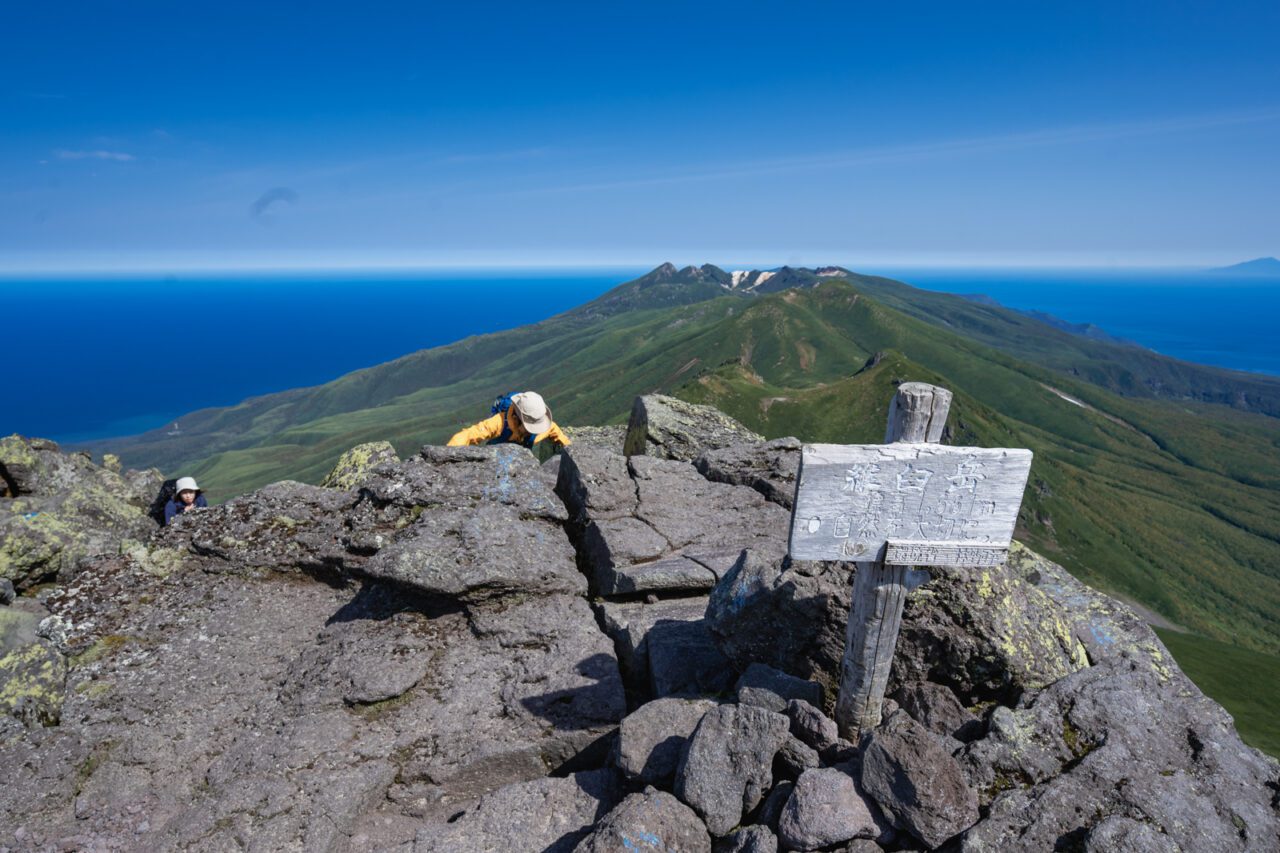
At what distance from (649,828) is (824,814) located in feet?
5.99

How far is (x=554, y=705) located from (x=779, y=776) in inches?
157

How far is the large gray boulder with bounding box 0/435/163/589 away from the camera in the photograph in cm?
1297

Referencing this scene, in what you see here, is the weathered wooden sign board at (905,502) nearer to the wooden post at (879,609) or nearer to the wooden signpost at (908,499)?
the wooden signpost at (908,499)

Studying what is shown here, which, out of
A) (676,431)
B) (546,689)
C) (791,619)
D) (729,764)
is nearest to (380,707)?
(546,689)

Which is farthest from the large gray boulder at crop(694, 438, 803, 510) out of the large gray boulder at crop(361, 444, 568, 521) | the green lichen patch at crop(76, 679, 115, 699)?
the green lichen patch at crop(76, 679, 115, 699)

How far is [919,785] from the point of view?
635 centimetres

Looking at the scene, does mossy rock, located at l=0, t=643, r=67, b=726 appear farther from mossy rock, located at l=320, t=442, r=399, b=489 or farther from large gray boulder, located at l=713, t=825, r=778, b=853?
large gray boulder, located at l=713, t=825, r=778, b=853

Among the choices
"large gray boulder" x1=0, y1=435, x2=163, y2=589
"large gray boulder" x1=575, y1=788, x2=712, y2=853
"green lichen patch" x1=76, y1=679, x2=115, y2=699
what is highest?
"large gray boulder" x1=575, y1=788, x2=712, y2=853

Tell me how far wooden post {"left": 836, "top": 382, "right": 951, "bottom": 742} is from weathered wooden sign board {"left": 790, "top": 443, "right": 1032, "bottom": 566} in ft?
0.87

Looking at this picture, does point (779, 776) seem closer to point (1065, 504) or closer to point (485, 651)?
point (485, 651)

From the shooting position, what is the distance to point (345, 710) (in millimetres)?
10055

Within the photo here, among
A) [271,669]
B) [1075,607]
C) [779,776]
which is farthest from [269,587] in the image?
[1075,607]

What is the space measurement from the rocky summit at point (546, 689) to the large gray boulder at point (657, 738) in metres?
0.03

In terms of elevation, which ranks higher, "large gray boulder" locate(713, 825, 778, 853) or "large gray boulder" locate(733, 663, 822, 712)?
"large gray boulder" locate(733, 663, 822, 712)
